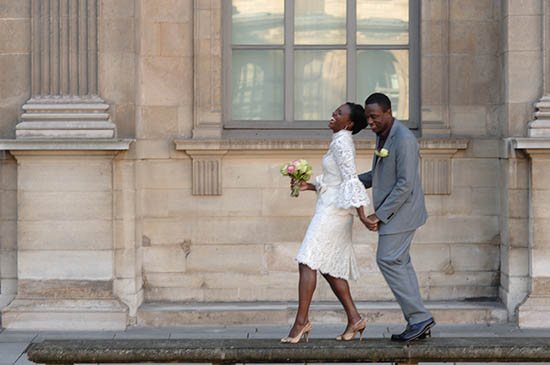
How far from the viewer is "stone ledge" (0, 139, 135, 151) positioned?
8.63 metres

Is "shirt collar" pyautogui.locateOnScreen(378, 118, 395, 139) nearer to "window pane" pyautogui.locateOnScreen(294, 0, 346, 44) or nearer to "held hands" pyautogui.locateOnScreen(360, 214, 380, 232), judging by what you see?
"held hands" pyautogui.locateOnScreen(360, 214, 380, 232)

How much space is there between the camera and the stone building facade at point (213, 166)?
8.80 m

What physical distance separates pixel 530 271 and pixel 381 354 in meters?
3.58

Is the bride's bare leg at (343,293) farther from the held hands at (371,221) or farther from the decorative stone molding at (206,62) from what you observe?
the decorative stone molding at (206,62)

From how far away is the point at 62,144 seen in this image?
28.4 feet

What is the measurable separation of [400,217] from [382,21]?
4.09 metres

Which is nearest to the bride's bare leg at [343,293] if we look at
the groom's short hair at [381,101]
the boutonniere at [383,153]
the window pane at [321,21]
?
the boutonniere at [383,153]

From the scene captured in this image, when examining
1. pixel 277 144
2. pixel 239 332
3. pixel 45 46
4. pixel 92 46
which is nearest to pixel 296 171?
pixel 277 144

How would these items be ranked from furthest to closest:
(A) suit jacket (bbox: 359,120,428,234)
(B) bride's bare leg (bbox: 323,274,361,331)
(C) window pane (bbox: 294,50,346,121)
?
(C) window pane (bbox: 294,50,346,121) < (B) bride's bare leg (bbox: 323,274,361,331) < (A) suit jacket (bbox: 359,120,428,234)

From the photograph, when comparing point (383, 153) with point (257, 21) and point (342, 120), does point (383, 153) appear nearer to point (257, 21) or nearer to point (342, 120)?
point (342, 120)

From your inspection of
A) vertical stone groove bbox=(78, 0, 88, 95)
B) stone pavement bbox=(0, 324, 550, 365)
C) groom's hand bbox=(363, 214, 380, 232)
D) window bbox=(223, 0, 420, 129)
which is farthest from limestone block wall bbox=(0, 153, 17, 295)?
groom's hand bbox=(363, 214, 380, 232)

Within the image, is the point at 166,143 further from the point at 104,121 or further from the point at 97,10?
the point at 97,10

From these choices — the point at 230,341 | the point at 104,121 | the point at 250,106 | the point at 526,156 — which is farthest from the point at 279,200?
the point at 230,341

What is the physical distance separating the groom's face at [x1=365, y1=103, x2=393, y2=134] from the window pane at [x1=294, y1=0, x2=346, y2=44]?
3556 millimetres
